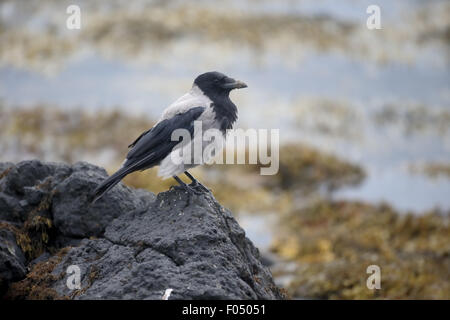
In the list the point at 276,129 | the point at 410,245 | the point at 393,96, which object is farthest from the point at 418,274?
the point at 393,96

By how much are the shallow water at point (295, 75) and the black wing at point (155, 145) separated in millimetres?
10776

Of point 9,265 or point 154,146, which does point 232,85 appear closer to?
point 154,146

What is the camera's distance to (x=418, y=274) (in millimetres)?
8977

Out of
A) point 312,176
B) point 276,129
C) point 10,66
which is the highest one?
point 10,66

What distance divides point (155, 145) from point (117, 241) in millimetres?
920

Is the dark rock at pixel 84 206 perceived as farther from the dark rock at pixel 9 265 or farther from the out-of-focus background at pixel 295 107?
the out-of-focus background at pixel 295 107

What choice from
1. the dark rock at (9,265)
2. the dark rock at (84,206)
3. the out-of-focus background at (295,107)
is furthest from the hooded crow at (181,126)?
the out-of-focus background at (295,107)

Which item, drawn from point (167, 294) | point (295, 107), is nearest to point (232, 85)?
point (167, 294)

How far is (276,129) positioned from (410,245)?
26.1 ft

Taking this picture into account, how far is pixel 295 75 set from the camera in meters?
22.7

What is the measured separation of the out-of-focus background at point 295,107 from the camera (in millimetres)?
11500

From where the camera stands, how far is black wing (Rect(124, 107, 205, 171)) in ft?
15.5

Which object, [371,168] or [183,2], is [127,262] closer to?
[371,168]

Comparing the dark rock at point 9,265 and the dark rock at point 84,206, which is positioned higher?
the dark rock at point 84,206
